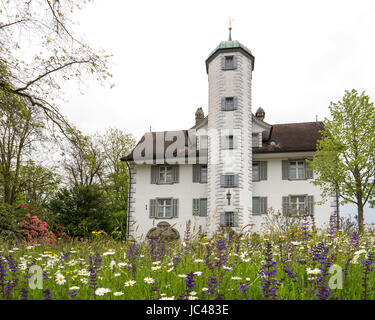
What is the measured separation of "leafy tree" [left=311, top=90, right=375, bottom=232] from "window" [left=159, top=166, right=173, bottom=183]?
1020cm

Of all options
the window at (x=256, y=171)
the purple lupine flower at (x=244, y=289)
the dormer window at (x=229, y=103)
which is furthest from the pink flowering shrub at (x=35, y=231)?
the window at (x=256, y=171)

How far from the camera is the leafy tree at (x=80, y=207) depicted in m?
24.0

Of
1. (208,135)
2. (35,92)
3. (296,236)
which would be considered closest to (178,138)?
(208,135)

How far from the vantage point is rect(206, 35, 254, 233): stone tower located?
23469 millimetres

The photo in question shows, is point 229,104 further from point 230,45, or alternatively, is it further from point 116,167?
point 116,167

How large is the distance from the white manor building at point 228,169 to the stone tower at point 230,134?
0.21 feet

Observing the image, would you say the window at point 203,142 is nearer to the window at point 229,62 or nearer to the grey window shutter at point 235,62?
the window at point 229,62

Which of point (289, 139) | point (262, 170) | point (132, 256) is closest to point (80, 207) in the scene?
point (262, 170)

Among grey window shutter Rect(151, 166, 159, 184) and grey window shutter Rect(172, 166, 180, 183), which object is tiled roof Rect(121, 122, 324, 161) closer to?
grey window shutter Rect(151, 166, 159, 184)

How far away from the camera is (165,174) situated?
89.0ft
